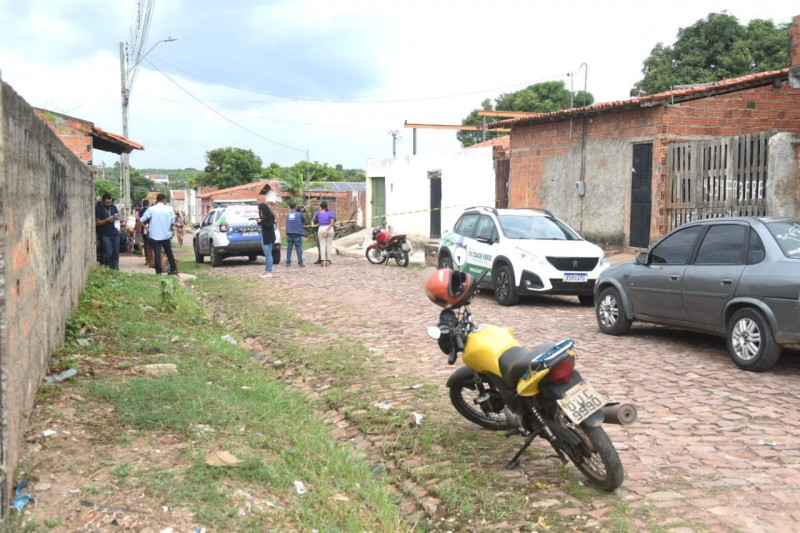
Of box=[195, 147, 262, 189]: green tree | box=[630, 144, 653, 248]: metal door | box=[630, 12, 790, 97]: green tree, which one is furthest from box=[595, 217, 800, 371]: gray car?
box=[195, 147, 262, 189]: green tree

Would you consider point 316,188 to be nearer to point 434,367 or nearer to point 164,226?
point 164,226

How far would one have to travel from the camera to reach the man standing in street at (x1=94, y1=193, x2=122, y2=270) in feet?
50.3

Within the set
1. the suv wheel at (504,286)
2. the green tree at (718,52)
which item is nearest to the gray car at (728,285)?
the suv wheel at (504,286)

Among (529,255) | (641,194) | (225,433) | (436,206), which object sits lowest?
(225,433)

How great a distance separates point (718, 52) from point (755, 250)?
26.1 metres

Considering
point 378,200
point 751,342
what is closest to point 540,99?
point 378,200

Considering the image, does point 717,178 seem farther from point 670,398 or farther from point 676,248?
point 670,398

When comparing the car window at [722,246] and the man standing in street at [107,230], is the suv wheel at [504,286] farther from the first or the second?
the man standing in street at [107,230]

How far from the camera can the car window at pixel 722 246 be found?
25.7 ft

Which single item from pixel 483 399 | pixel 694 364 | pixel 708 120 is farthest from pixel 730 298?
pixel 708 120

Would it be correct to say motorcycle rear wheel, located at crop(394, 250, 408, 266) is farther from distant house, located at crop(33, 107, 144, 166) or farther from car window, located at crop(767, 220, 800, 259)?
car window, located at crop(767, 220, 800, 259)

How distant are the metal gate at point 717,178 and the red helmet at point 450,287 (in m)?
10.8

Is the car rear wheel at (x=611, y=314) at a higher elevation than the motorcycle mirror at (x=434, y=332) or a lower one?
lower

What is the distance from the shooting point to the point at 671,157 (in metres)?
16.5
